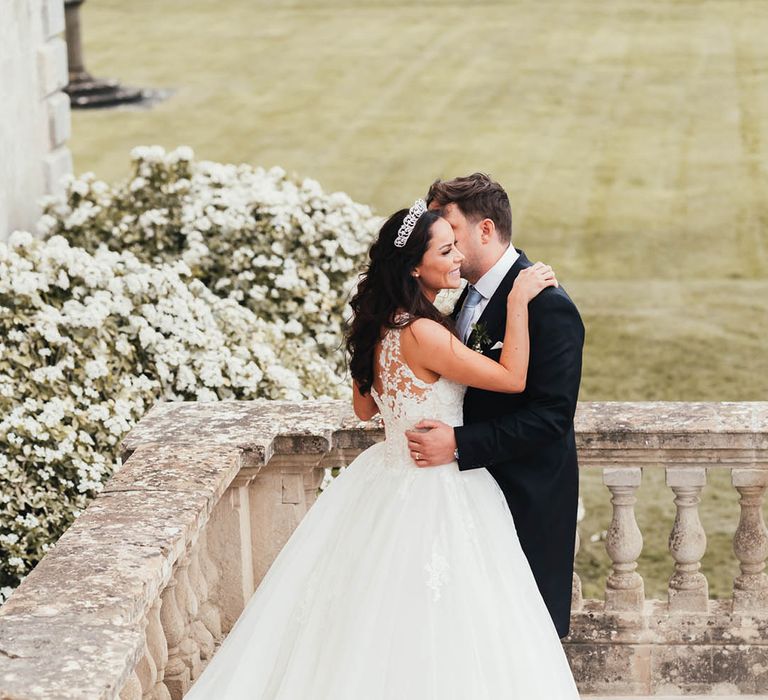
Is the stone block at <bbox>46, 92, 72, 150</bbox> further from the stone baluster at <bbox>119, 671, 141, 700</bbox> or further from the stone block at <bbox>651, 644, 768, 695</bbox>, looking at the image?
the stone baluster at <bbox>119, 671, 141, 700</bbox>

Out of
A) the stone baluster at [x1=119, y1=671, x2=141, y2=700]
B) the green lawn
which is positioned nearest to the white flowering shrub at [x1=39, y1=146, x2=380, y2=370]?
the green lawn

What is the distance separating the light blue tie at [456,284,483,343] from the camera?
13.0 ft

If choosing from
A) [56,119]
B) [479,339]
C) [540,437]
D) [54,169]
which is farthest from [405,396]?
[56,119]

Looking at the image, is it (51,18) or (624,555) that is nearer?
(624,555)

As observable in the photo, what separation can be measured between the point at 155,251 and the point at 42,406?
7.76 feet

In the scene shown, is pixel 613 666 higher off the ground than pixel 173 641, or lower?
lower

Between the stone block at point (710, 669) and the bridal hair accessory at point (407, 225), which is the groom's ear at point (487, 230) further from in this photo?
the stone block at point (710, 669)

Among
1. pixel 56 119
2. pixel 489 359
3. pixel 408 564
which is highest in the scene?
pixel 489 359

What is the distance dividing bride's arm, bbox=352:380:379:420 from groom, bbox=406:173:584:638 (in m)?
0.30

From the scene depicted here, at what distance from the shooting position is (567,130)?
21.3m

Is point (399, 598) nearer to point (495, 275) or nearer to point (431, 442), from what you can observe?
point (431, 442)

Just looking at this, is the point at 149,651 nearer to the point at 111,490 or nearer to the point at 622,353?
the point at 111,490

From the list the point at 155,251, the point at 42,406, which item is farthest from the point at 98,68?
the point at 42,406

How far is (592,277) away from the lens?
15156 mm
